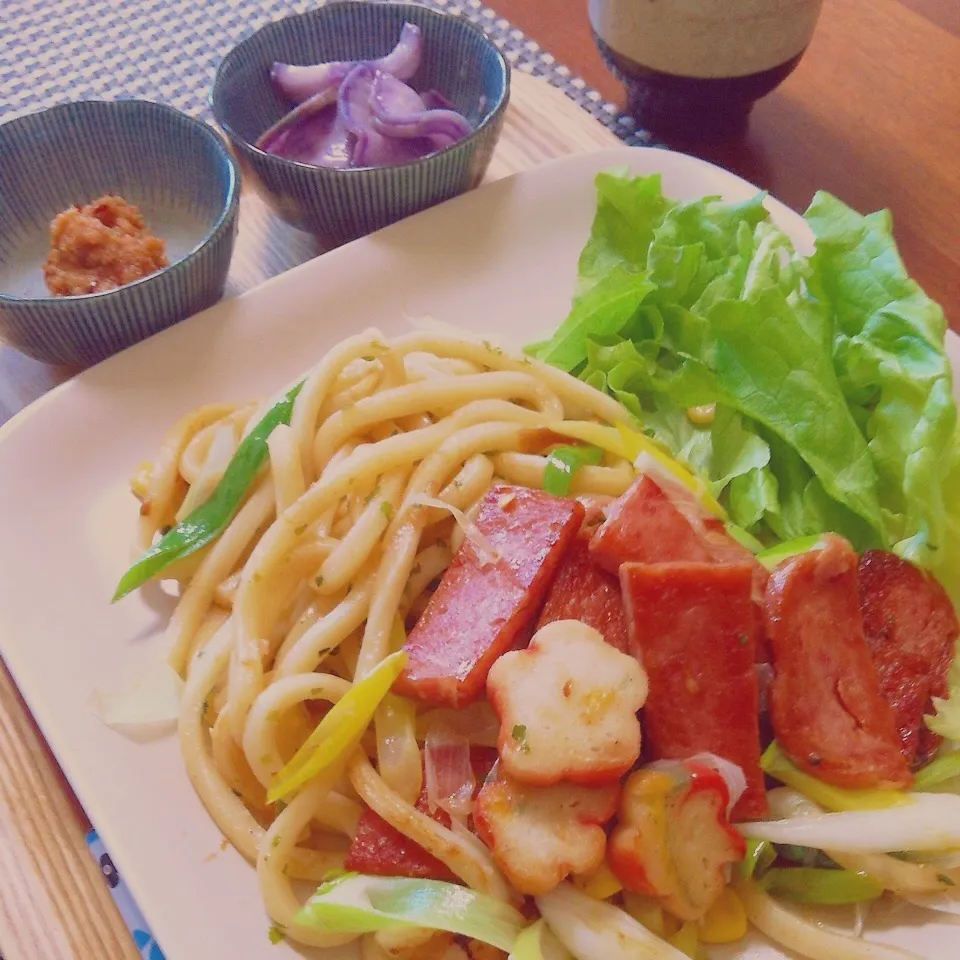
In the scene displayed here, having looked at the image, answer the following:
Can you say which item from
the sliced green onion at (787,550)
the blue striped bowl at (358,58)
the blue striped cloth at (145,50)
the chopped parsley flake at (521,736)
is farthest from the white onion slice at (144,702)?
the blue striped cloth at (145,50)

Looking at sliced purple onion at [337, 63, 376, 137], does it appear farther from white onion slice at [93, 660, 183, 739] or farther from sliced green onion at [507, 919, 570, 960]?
sliced green onion at [507, 919, 570, 960]

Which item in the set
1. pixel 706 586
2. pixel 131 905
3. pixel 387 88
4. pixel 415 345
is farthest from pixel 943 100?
pixel 131 905

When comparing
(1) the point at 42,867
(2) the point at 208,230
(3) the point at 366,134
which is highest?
(3) the point at 366,134

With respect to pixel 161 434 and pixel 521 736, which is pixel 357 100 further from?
pixel 521 736

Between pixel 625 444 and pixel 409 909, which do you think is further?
pixel 625 444

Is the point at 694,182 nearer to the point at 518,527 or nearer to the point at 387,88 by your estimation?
the point at 387,88

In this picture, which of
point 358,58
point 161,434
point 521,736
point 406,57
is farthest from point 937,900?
point 358,58

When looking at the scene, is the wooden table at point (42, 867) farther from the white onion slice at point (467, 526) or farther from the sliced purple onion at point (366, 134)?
the sliced purple onion at point (366, 134)
